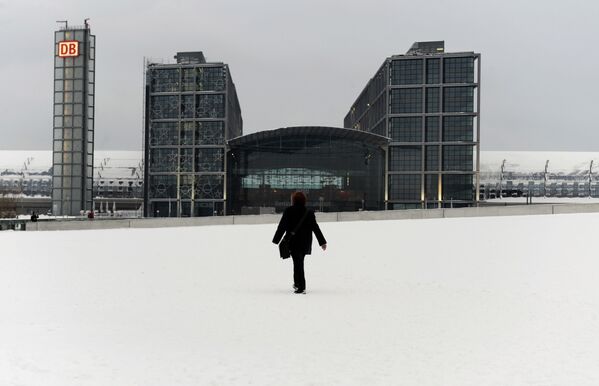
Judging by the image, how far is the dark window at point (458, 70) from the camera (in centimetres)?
7700

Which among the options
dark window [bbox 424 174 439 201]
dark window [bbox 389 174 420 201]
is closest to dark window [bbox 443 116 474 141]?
dark window [bbox 424 174 439 201]

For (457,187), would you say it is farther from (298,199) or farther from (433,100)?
(298,199)

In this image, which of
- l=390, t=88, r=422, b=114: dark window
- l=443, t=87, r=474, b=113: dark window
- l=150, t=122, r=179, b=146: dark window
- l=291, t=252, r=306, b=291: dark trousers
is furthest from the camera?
l=390, t=88, r=422, b=114: dark window

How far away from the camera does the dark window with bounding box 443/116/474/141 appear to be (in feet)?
253

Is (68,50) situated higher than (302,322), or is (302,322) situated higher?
(68,50)

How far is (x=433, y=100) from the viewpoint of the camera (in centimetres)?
7781

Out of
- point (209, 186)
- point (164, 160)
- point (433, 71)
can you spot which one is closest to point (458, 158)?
point (433, 71)

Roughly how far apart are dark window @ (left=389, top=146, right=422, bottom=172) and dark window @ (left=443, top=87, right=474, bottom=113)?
305 inches

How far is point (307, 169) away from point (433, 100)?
2198 cm

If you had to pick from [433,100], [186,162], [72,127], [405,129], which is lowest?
[186,162]

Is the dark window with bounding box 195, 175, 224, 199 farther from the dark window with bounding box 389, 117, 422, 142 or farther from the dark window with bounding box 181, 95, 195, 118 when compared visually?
the dark window with bounding box 389, 117, 422, 142

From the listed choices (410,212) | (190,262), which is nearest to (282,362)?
(190,262)

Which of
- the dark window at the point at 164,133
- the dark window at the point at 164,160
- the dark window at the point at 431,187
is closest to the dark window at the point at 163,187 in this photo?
the dark window at the point at 164,160

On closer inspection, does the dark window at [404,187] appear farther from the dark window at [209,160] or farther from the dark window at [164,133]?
the dark window at [164,133]
